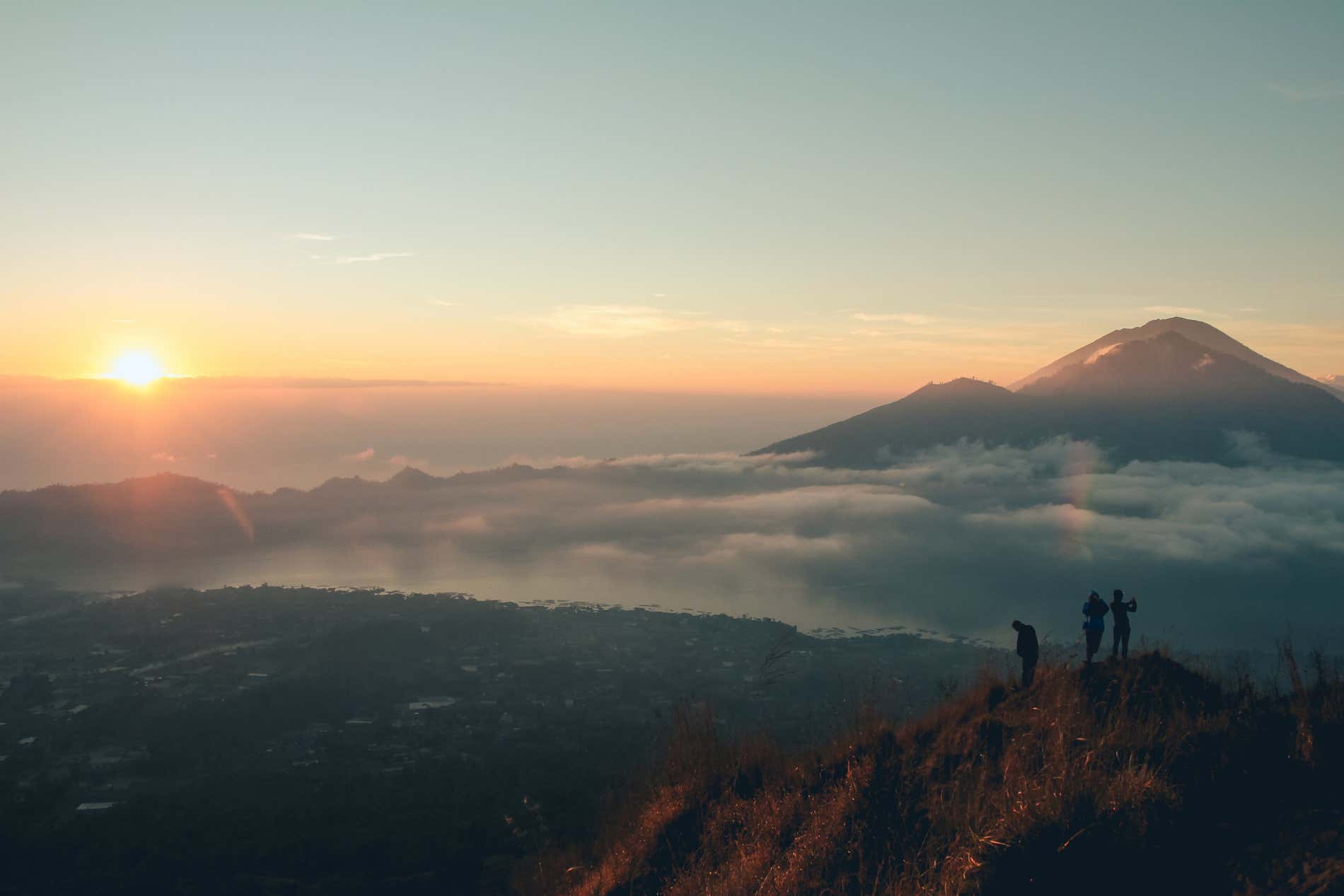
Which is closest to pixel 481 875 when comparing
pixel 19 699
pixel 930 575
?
pixel 19 699

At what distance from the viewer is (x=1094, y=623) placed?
11477 millimetres

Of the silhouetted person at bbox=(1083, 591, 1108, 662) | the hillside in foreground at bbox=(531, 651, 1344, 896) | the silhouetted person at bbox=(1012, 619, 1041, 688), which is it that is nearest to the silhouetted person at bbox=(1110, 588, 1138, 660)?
the silhouetted person at bbox=(1083, 591, 1108, 662)

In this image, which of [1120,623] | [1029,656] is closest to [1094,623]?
[1120,623]

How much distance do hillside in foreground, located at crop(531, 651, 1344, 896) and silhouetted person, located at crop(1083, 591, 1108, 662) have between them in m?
0.62

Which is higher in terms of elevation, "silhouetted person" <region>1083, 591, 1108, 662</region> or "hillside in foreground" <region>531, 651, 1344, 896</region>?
"silhouetted person" <region>1083, 591, 1108, 662</region>

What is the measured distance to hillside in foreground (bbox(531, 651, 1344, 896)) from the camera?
6.23 m

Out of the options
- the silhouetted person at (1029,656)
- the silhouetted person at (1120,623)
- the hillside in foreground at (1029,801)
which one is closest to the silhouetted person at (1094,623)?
the silhouetted person at (1120,623)

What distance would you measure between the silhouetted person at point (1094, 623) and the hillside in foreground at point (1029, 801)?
0.62m

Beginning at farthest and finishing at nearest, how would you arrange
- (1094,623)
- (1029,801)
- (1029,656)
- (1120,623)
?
(1120,623), (1094,623), (1029,656), (1029,801)

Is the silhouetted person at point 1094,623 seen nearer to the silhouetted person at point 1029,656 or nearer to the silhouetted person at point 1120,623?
the silhouetted person at point 1120,623

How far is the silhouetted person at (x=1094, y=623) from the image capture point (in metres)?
11.1

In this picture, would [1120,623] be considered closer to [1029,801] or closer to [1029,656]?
[1029,656]

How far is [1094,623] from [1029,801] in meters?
5.73

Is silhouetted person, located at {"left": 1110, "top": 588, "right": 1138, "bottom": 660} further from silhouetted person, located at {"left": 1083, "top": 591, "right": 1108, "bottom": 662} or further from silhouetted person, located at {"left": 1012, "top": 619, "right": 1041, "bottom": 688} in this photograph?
silhouetted person, located at {"left": 1012, "top": 619, "right": 1041, "bottom": 688}
